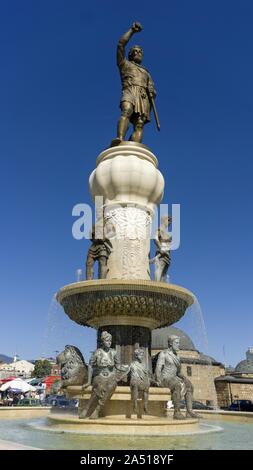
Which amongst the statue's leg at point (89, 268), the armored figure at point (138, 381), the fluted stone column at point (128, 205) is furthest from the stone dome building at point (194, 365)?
the armored figure at point (138, 381)

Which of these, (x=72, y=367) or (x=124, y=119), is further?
(x=124, y=119)

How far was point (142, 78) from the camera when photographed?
47.9 ft

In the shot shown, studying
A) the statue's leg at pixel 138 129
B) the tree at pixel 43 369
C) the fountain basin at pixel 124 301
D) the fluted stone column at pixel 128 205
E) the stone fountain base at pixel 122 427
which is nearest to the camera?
the stone fountain base at pixel 122 427

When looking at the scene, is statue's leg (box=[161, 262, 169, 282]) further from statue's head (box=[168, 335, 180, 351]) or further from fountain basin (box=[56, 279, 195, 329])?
statue's head (box=[168, 335, 180, 351])

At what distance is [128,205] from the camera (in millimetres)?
12523

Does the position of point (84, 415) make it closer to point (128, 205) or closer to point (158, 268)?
point (158, 268)

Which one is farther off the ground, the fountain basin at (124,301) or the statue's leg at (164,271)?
the statue's leg at (164,271)

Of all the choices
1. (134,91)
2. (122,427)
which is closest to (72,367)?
(122,427)

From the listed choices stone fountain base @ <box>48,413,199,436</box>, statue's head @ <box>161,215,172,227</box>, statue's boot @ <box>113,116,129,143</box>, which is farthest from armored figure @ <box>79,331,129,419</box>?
statue's boot @ <box>113,116,129,143</box>

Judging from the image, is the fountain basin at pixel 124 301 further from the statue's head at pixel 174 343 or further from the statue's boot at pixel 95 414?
the statue's boot at pixel 95 414

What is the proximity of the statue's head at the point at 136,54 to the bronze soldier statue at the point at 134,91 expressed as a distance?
28 centimetres

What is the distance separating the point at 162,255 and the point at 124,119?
178 inches

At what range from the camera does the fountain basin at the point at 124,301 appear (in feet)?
33.0
